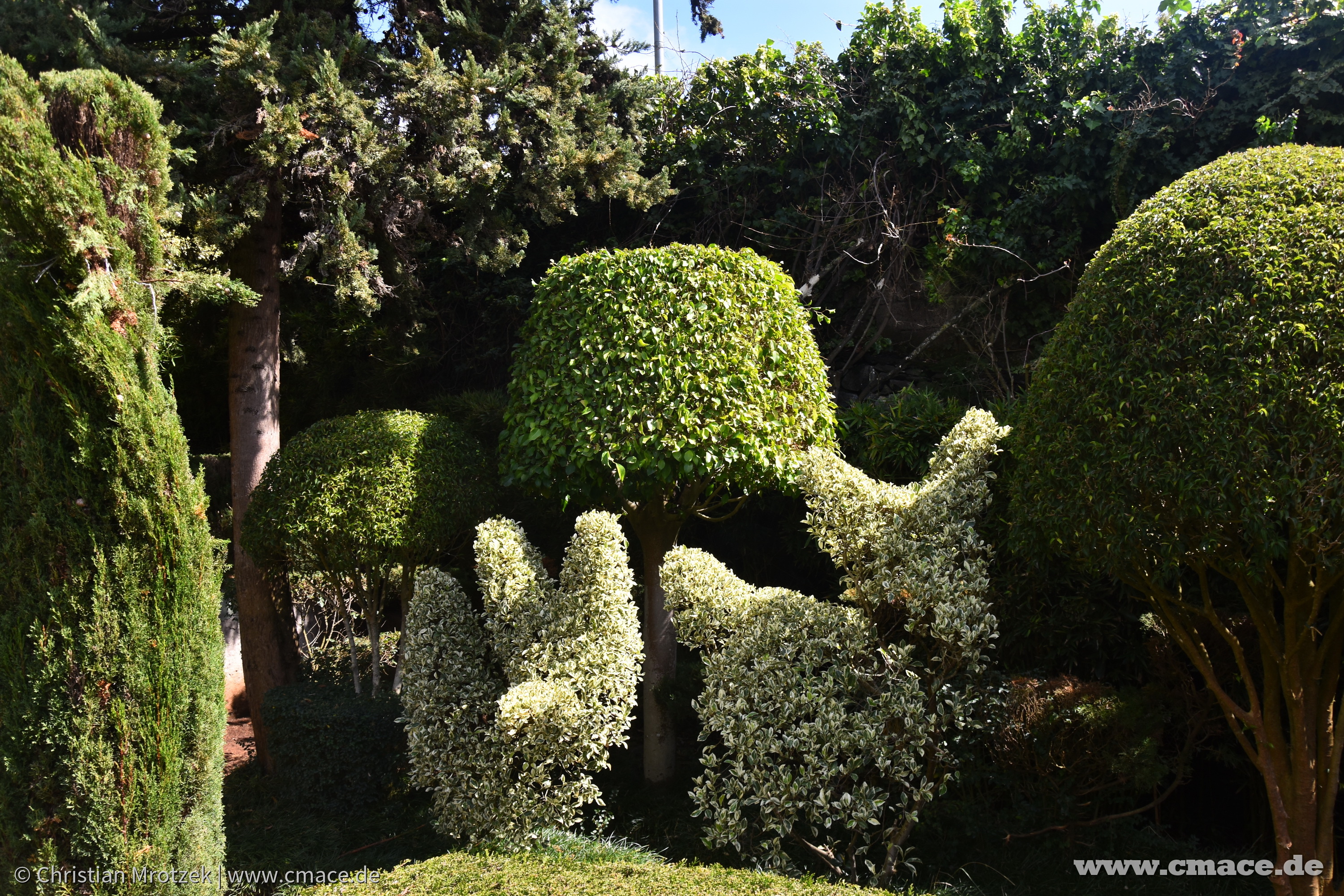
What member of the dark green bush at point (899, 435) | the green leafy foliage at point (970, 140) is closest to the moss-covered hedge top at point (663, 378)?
the dark green bush at point (899, 435)

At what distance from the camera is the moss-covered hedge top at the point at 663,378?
16.3ft

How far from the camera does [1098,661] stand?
4.91 meters

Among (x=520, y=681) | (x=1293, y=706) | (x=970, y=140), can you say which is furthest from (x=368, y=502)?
(x=970, y=140)

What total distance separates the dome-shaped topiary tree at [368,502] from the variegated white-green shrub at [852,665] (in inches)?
80.3

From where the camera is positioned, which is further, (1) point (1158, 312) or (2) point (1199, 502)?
(1) point (1158, 312)

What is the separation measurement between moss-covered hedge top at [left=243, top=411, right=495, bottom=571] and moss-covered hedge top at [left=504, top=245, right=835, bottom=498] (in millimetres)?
806

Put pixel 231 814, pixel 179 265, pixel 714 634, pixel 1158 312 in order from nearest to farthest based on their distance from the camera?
1. pixel 1158 312
2. pixel 714 634
3. pixel 179 265
4. pixel 231 814

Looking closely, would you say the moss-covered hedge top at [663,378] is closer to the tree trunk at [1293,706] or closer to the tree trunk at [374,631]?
the tree trunk at [374,631]

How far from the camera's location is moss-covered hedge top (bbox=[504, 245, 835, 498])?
4953 millimetres

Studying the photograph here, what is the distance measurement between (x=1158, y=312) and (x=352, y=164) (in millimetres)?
5153

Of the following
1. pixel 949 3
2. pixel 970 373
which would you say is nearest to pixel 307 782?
pixel 970 373

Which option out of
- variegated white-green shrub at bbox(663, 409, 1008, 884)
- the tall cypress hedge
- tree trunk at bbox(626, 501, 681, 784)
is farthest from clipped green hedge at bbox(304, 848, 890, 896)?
tree trunk at bbox(626, 501, 681, 784)

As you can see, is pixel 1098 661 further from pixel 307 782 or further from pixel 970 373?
pixel 307 782

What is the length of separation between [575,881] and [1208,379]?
3531 mm
